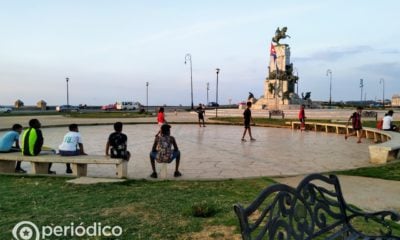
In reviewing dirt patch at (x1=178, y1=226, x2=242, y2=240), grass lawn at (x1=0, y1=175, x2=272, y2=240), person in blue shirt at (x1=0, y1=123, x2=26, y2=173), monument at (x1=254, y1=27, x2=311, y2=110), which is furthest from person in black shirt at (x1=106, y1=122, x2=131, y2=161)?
monument at (x1=254, y1=27, x2=311, y2=110)

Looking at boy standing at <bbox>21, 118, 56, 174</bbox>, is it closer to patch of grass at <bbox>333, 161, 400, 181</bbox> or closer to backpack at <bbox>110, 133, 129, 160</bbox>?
backpack at <bbox>110, 133, 129, 160</bbox>

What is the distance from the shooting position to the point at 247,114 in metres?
18.6

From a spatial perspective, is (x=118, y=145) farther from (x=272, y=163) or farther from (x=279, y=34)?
(x=279, y=34)

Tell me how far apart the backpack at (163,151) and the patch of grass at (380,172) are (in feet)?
13.9

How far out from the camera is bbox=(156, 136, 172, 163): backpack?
8867 millimetres

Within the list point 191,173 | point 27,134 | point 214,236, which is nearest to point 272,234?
point 214,236

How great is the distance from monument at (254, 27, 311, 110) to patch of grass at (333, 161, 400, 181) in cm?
4684

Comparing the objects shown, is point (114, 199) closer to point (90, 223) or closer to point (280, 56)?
point (90, 223)

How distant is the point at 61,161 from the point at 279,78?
51.6 metres

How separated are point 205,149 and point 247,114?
436 centimetres

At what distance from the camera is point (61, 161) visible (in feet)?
28.5

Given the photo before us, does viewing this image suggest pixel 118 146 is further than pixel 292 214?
Yes

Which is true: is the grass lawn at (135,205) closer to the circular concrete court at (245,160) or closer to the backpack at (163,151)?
the backpack at (163,151)

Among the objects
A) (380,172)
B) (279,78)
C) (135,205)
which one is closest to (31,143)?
(135,205)
